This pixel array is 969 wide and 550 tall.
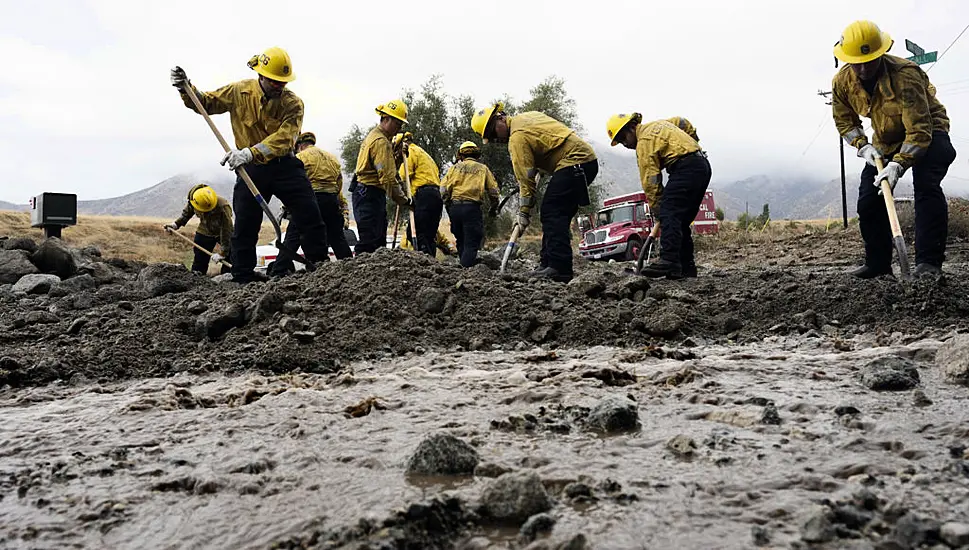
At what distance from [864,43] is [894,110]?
1.68 ft

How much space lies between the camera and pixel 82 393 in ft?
11.7

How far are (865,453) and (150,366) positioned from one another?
11.6ft

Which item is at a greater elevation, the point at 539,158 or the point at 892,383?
the point at 539,158

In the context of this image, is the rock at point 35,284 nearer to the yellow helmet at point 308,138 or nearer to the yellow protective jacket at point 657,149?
the yellow helmet at point 308,138

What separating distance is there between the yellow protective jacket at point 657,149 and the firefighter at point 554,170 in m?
0.45

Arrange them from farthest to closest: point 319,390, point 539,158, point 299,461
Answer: point 539,158 → point 319,390 → point 299,461

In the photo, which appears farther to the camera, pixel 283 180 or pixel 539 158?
pixel 539 158

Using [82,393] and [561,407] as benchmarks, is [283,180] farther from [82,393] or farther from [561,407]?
[561,407]

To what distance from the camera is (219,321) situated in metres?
4.66

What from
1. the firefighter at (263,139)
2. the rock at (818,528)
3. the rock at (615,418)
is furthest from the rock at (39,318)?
the rock at (818,528)

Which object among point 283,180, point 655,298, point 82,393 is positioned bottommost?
point 82,393

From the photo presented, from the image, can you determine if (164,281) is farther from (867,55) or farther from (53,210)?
(53,210)

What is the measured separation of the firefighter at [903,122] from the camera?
5.10 m

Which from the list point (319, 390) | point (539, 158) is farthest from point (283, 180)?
point (319, 390)
